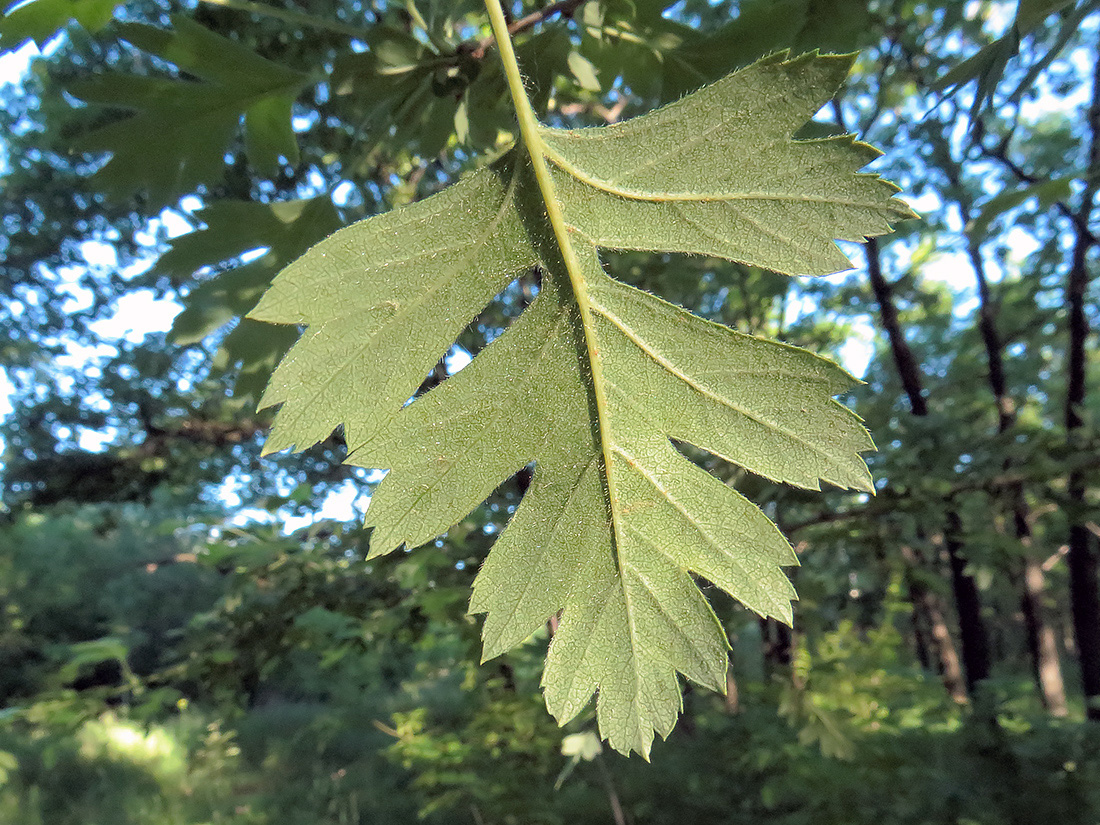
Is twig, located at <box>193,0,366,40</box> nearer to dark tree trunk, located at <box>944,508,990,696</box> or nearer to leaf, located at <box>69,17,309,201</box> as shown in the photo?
leaf, located at <box>69,17,309,201</box>

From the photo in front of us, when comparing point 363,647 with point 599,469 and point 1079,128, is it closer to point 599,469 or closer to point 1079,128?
point 599,469

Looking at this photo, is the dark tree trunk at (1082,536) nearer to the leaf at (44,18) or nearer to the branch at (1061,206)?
the branch at (1061,206)

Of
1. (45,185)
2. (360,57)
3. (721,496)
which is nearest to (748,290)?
(360,57)

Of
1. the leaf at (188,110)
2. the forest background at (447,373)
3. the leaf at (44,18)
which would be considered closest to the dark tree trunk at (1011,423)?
the forest background at (447,373)

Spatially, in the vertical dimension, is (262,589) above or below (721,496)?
above

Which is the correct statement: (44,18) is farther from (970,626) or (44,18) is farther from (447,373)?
(970,626)

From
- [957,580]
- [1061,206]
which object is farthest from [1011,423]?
[1061,206]

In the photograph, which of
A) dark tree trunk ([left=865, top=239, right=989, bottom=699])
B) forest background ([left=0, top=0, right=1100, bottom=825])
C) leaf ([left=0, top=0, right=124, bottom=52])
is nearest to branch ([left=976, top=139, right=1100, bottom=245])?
forest background ([left=0, top=0, right=1100, bottom=825])
